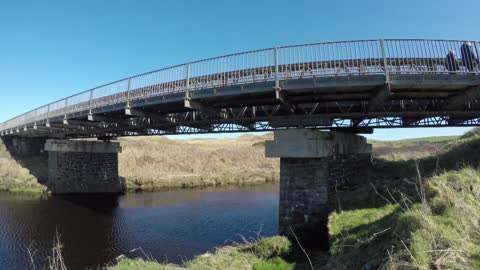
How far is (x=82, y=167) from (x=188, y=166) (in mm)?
17252

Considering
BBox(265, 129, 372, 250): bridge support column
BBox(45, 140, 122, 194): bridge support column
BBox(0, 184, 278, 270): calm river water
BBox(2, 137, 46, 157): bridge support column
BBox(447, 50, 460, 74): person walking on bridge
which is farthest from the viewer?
BBox(2, 137, 46, 157): bridge support column

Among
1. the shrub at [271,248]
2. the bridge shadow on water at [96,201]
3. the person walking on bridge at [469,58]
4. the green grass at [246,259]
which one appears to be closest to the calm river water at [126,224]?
the bridge shadow on water at [96,201]

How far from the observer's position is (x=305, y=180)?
53.8ft

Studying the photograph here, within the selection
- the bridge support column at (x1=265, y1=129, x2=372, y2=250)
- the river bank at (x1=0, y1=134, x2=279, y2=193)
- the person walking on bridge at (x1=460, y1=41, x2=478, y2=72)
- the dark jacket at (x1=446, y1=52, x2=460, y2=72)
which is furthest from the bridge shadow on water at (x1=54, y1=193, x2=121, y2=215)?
the person walking on bridge at (x1=460, y1=41, x2=478, y2=72)

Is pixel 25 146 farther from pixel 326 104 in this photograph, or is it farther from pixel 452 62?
pixel 452 62

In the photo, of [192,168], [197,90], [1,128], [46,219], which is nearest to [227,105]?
[197,90]

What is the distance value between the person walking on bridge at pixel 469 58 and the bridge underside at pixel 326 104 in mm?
684

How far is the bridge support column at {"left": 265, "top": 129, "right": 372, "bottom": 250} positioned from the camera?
15977 millimetres

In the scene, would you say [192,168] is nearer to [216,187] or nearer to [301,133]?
[216,187]

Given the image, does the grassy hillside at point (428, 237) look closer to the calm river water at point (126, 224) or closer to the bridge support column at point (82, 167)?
the calm river water at point (126, 224)

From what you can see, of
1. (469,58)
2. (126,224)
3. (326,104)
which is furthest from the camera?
(126,224)

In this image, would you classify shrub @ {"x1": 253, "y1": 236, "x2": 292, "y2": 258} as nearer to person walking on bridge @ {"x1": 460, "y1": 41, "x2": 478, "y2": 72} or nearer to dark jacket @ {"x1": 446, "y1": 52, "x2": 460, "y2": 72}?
dark jacket @ {"x1": 446, "y1": 52, "x2": 460, "y2": 72}

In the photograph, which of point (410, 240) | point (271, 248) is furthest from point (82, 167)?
point (410, 240)

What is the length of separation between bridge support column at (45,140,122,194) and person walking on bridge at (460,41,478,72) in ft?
113
